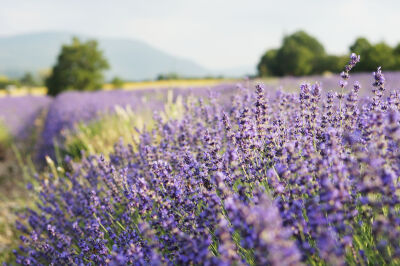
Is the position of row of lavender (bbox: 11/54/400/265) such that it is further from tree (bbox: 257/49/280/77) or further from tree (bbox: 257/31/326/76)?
tree (bbox: 257/49/280/77)

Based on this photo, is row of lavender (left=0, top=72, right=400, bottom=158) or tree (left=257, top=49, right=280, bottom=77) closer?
row of lavender (left=0, top=72, right=400, bottom=158)

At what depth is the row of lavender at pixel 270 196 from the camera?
1.19 m

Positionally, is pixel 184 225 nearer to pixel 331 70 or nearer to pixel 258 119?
pixel 258 119

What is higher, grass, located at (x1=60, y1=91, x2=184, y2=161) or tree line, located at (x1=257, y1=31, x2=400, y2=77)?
tree line, located at (x1=257, y1=31, x2=400, y2=77)

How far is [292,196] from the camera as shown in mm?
1680

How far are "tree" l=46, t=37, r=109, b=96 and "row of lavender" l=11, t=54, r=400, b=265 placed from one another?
24317 mm

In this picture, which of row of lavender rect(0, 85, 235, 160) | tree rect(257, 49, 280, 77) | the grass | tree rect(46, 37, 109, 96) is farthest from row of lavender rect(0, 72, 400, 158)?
tree rect(257, 49, 280, 77)

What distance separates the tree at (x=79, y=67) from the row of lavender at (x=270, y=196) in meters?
24.3

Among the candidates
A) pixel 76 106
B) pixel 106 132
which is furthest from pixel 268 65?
pixel 106 132

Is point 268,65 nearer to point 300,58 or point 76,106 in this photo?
point 300,58

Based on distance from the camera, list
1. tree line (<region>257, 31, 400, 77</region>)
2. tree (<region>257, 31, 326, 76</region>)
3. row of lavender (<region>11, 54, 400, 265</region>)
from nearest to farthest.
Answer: row of lavender (<region>11, 54, 400, 265</region>) < tree line (<region>257, 31, 400, 77</region>) < tree (<region>257, 31, 326, 76</region>)

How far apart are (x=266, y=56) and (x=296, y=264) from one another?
4176 cm

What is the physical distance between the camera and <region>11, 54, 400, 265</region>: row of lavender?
3.92 feet

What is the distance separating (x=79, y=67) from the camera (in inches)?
1053
